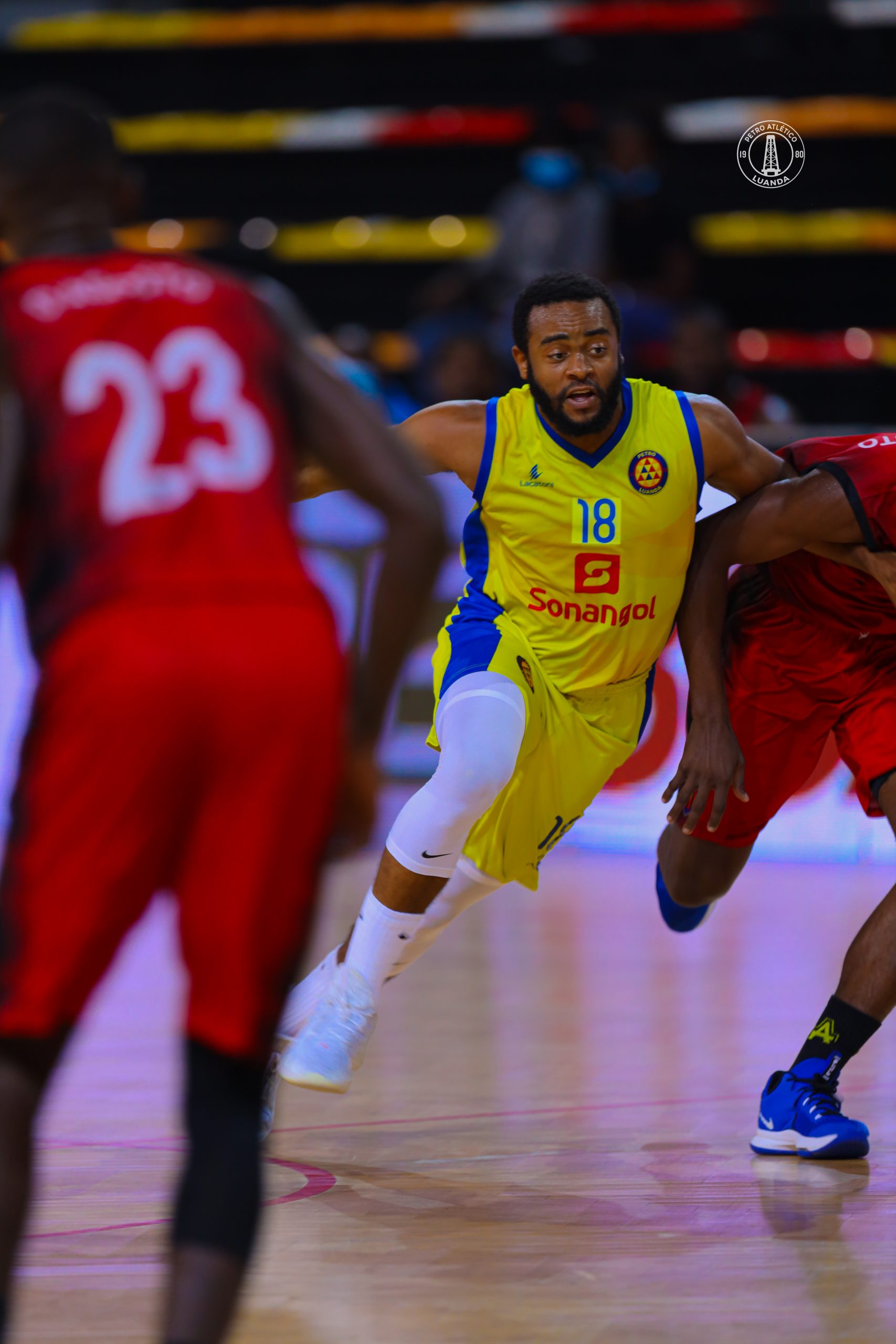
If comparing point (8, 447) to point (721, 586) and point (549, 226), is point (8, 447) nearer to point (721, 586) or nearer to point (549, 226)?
point (721, 586)

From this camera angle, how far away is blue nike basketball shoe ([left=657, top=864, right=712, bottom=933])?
436 cm

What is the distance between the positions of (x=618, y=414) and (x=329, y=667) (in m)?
2.14

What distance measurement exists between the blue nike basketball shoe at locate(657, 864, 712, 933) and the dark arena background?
0.37 metres

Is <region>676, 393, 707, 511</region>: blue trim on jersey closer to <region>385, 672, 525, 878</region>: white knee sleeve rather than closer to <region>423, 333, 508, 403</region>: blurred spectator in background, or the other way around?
<region>385, 672, 525, 878</region>: white knee sleeve

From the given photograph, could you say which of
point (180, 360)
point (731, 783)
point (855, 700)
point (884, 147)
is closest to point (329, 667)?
point (180, 360)

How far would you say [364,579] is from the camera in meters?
8.16

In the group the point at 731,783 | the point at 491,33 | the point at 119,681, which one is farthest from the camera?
the point at 491,33

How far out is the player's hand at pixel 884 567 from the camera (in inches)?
149

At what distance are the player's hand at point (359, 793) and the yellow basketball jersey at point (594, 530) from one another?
1887 millimetres

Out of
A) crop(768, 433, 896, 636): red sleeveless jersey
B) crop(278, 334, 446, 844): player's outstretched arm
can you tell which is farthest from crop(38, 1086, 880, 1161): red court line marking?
crop(278, 334, 446, 844): player's outstretched arm

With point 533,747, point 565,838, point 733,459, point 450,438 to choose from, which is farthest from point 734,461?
point 565,838

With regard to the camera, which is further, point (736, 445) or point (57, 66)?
point (57, 66)

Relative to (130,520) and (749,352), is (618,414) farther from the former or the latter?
(749,352)

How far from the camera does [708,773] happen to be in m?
3.85
